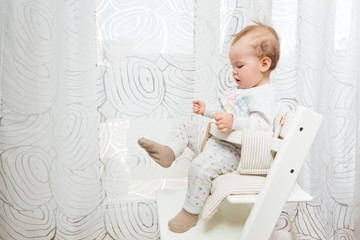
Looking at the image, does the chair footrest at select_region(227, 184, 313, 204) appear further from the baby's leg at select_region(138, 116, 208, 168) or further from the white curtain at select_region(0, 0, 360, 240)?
the white curtain at select_region(0, 0, 360, 240)

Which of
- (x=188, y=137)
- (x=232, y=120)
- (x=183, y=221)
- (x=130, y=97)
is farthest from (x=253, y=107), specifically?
(x=130, y=97)

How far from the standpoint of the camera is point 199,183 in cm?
64

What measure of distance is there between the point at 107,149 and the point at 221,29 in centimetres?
65

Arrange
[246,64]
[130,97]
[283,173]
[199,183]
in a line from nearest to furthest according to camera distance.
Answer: [283,173] → [199,183] → [246,64] → [130,97]

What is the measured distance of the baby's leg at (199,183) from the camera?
24.6 inches

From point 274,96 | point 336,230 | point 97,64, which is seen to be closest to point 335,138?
point 336,230

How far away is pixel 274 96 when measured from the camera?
73 cm

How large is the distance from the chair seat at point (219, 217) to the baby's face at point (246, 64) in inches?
12.0

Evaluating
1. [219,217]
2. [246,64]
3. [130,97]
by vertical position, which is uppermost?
[246,64]

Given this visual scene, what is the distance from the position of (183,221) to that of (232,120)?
27 centimetres

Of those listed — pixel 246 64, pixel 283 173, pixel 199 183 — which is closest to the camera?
pixel 283 173

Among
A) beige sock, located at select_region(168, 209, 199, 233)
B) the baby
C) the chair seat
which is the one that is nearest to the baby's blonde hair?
the baby

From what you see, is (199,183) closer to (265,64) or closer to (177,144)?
(177,144)

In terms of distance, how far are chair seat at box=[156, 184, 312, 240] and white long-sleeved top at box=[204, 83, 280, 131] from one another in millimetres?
171
